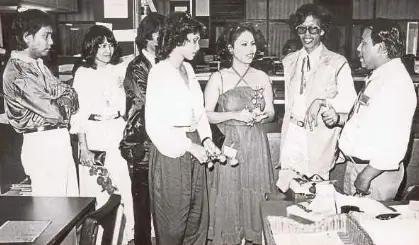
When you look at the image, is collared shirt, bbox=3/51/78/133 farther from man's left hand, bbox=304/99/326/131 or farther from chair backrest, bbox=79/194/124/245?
man's left hand, bbox=304/99/326/131

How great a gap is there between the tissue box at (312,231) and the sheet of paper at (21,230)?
2.70 feet

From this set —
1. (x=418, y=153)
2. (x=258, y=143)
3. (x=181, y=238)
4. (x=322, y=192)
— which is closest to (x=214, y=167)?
(x=258, y=143)

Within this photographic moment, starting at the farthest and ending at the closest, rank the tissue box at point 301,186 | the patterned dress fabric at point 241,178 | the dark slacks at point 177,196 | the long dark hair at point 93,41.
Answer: the long dark hair at point 93,41 < the patterned dress fabric at point 241,178 < the dark slacks at point 177,196 < the tissue box at point 301,186

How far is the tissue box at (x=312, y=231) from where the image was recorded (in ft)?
5.05

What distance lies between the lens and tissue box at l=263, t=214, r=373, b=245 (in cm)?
154

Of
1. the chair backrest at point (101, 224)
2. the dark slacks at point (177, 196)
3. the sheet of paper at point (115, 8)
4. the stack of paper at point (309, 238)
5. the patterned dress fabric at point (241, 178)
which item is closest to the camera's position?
the chair backrest at point (101, 224)

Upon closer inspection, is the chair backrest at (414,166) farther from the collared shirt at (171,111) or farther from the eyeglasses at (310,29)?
the collared shirt at (171,111)

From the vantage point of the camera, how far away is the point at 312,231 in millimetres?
1597

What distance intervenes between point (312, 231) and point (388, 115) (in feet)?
2.55

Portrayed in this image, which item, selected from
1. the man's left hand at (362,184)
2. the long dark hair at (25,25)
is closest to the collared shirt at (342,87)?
the man's left hand at (362,184)

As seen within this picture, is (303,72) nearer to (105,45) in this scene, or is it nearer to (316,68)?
(316,68)

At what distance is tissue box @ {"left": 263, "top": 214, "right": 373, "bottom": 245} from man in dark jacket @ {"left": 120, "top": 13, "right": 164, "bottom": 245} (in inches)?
49.5

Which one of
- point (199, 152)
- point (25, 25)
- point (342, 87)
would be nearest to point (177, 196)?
point (199, 152)

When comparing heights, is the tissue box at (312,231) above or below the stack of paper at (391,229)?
below
